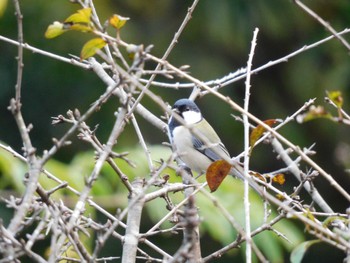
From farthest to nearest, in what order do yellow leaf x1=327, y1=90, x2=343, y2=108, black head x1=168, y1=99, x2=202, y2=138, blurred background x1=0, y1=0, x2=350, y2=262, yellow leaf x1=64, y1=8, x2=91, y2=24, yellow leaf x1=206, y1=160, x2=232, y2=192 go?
1. blurred background x1=0, y1=0, x2=350, y2=262
2. black head x1=168, y1=99, x2=202, y2=138
3. yellow leaf x1=206, y1=160, x2=232, y2=192
4. yellow leaf x1=64, y1=8, x2=91, y2=24
5. yellow leaf x1=327, y1=90, x2=343, y2=108

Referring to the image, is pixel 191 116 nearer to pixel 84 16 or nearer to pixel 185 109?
pixel 185 109

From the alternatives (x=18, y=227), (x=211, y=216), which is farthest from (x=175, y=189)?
(x=211, y=216)

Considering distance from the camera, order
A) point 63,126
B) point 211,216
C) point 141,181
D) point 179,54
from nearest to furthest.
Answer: point 141,181, point 211,216, point 63,126, point 179,54

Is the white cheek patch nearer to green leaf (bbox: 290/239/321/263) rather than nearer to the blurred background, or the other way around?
green leaf (bbox: 290/239/321/263)

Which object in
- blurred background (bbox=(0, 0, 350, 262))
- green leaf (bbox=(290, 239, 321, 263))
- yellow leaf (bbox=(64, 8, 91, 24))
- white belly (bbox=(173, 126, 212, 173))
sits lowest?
green leaf (bbox=(290, 239, 321, 263))

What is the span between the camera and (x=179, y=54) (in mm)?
8438

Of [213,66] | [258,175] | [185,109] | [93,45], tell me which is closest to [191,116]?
[185,109]

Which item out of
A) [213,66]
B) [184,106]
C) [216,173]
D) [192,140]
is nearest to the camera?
[216,173]

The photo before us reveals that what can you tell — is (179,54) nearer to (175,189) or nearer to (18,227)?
(175,189)

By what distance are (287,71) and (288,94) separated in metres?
0.25

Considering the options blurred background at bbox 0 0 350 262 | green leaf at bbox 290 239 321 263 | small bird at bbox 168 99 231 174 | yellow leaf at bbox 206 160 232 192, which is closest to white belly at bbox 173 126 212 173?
small bird at bbox 168 99 231 174

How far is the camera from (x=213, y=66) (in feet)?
27.4

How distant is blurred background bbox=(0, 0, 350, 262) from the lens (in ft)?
26.3

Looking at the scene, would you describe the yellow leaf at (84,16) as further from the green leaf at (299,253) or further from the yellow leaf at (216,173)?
the green leaf at (299,253)
